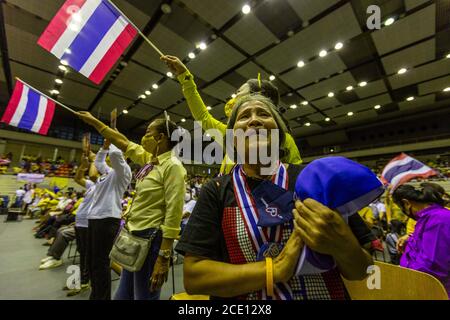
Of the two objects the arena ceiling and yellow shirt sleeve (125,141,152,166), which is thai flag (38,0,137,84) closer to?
yellow shirt sleeve (125,141,152,166)

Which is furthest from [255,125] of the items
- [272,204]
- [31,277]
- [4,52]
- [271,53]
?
[4,52]

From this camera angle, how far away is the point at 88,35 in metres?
1.87

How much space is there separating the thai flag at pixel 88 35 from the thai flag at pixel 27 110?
3.05 feet

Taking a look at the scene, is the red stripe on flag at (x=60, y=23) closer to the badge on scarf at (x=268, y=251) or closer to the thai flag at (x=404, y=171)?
the badge on scarf at (x=268, y=251)

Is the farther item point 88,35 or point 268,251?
point 88,35

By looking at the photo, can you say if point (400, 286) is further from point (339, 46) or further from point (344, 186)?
point (339, 46)

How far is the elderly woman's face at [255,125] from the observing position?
71 centimetres

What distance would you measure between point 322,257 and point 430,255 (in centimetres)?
153

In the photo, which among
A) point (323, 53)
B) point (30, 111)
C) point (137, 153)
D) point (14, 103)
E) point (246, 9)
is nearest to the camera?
point (137, 153)

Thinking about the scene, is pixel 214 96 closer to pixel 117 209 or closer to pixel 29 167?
pixel 117 209

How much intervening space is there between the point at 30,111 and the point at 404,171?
527cm

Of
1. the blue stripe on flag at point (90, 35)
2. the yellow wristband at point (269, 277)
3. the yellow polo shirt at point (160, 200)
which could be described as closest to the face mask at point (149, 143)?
the yellow polo shirt at point (160, 200)

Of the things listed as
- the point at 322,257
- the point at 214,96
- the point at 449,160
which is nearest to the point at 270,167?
the point at 322,257

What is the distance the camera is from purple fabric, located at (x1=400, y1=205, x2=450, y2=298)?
1.30m
